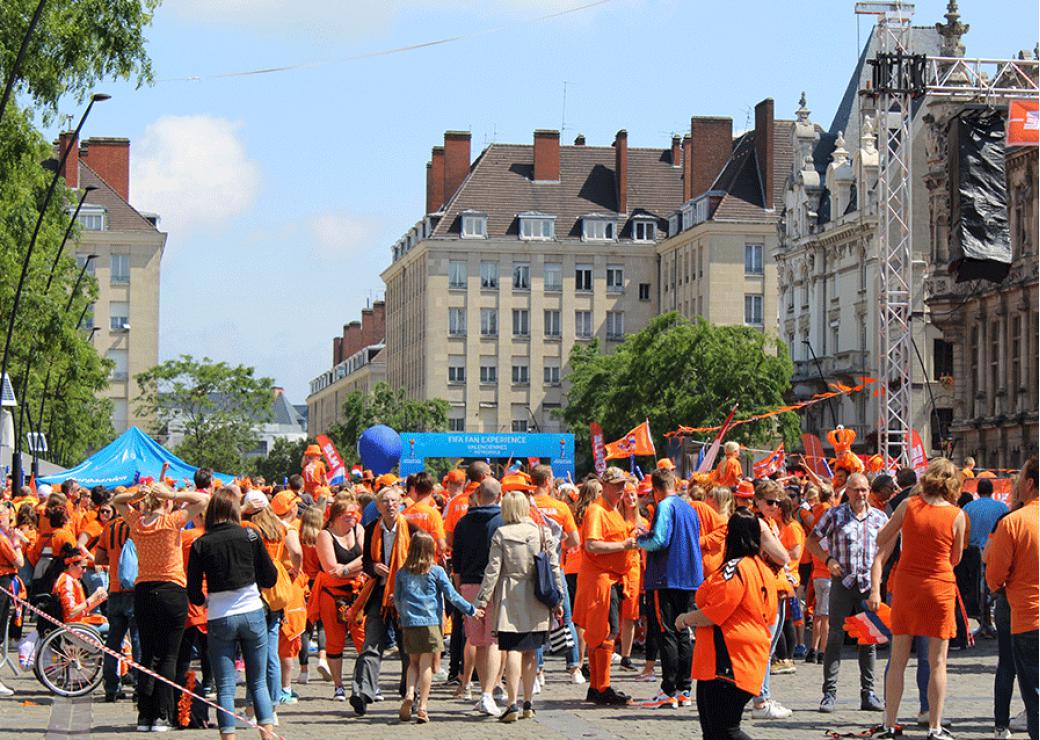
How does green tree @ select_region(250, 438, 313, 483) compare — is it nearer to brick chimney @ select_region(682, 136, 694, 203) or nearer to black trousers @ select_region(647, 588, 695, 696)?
brick chimney @ select_region(682, 136, 694, 203)

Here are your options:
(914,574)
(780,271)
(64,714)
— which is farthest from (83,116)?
(780,271)

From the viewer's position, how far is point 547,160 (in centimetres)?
11125

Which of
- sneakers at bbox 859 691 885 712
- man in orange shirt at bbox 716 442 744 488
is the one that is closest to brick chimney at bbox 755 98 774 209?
man in orange shirt at bbox 716 442 744 488

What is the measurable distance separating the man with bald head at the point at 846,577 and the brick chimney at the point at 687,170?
89050mm

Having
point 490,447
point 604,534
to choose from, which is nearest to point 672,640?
point 604,534

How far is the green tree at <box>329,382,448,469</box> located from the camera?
10306 cm

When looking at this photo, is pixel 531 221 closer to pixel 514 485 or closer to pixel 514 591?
pixel 514 485

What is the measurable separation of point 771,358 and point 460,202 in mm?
43134

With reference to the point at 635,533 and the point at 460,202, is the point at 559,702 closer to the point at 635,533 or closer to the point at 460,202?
the point at 635,533

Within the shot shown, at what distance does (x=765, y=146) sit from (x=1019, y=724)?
87165 millimetres

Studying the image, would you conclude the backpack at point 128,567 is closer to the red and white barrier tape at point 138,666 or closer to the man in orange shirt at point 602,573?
the red and white barrier tape at point 138,666

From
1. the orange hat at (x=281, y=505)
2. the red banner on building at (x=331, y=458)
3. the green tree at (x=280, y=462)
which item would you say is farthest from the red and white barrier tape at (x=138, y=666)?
the green tree at (x=280, y=462)

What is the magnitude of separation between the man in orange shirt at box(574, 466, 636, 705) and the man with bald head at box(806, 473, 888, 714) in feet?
4.96

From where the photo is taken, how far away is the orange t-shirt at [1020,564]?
1191cm
